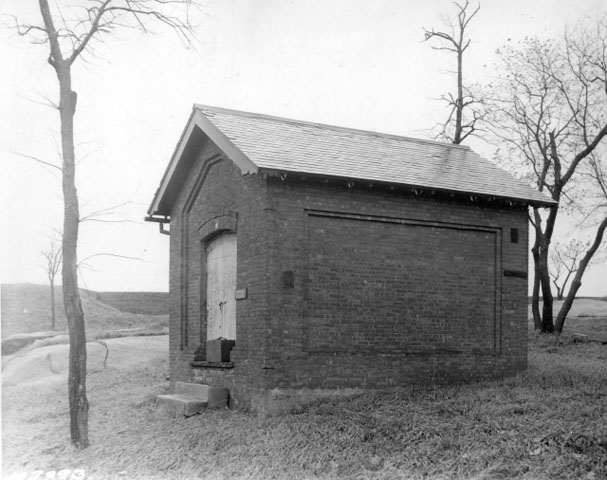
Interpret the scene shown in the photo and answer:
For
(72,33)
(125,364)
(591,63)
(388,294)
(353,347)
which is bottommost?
(125,364)

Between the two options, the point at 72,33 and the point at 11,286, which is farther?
the point at 11,286

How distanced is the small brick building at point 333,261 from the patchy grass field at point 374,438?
32.0 inches

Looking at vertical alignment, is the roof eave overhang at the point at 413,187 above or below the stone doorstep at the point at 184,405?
above

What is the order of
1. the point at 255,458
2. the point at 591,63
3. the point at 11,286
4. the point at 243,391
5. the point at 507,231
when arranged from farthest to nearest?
the point at 11,286, the point at 591,63, the point at 507,231, the point at 243,391, the point at 255,458

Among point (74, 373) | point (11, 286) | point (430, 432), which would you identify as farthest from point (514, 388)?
point (11, 286)

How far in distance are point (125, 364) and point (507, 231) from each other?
1296 centimetres

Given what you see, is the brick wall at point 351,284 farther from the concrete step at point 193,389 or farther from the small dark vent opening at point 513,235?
the concrete step at point 193,389

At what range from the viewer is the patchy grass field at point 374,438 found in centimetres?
980

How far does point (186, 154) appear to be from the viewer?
54.5ft

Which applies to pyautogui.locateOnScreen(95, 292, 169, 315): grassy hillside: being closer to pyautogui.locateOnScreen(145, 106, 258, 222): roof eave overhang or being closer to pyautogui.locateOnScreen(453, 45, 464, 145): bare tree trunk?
pyautogui.locateOnScreen(453, 45, 464, 145): bare tree trunk

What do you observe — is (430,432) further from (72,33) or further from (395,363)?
(72,33)

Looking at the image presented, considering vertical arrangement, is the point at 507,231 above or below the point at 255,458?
above

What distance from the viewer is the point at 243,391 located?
1384 cm

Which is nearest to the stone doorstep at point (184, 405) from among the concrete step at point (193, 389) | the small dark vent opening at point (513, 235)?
the concrete step at point (193, 389)
